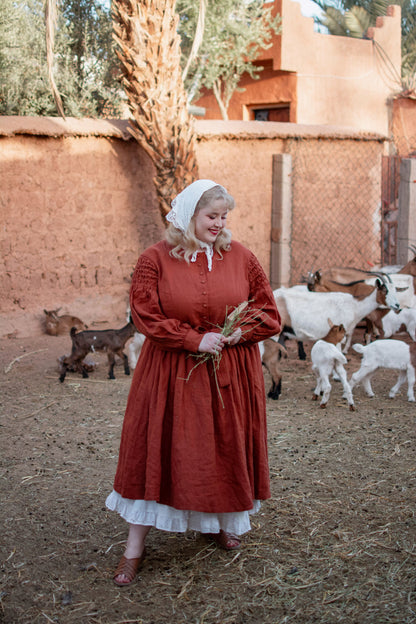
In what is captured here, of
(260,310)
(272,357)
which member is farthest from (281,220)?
(260,310)

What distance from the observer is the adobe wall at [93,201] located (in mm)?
8727

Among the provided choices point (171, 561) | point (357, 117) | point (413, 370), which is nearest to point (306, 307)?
point (413, 370)

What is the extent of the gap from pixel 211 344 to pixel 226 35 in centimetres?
1395

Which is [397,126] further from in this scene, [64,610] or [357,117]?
[64,610]

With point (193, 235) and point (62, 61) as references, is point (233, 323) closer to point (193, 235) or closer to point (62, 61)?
point (193, 235)

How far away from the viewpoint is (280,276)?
10.2 m

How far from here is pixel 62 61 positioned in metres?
11.7

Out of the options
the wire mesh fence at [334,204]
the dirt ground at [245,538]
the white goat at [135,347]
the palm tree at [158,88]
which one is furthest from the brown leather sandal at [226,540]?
the wire mesh fence at [334,204]

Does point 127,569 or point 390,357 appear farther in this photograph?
point 390,357

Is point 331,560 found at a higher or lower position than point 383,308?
lower

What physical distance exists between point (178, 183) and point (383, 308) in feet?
10.8

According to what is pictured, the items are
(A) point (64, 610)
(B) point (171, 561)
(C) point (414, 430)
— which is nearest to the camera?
(A) point (64, 610)

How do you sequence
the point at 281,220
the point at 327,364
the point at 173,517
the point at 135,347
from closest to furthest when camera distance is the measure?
1. the point at 173,517
2. the point at 327,364
3. the point at 135,347
4. the point at 281,220

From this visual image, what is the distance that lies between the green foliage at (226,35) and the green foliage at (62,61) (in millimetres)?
2975
